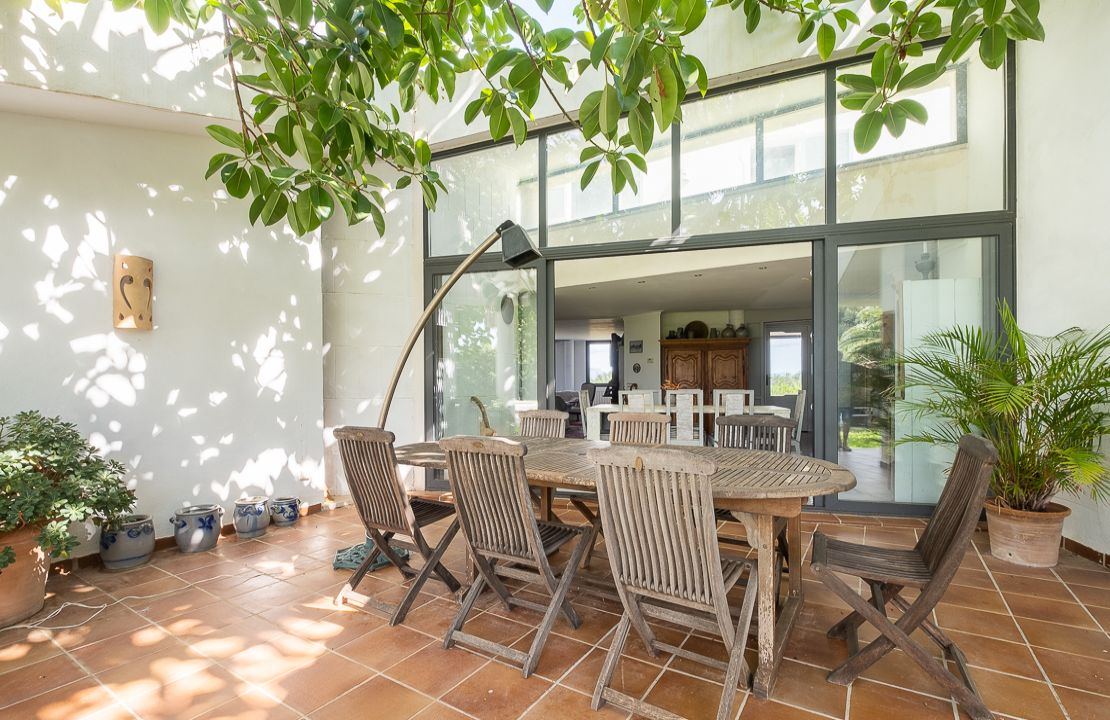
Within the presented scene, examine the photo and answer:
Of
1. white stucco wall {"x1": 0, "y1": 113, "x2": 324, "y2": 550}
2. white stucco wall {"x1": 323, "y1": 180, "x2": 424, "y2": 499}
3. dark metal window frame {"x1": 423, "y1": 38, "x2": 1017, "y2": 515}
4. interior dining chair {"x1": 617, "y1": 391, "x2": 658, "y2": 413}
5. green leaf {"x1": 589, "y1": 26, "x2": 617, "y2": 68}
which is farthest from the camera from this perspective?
interior dining chair {"x1": 617, "y1": 391, "x2": 658, "y2": 413}

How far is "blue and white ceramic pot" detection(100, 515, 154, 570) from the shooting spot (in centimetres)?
310

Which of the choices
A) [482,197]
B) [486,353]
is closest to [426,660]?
[486,353]

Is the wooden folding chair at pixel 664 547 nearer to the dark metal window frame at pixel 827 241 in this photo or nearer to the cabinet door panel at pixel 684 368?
the dark metal window frame at pixel 827 241

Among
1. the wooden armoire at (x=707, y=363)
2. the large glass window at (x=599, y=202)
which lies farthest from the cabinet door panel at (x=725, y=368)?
the large glass window at (x=599, y=202)

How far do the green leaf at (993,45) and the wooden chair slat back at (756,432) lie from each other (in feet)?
6.07

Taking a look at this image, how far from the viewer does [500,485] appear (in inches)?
84.0

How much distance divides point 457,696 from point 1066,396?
3719 millimetres

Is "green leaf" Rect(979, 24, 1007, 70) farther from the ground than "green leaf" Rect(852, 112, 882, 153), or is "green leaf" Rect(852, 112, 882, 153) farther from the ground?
"green leaf" Rect(979, 24, 1007, 70)

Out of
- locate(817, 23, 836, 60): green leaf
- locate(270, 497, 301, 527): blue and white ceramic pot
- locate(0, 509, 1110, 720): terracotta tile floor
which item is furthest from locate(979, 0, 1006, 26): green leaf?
locate(270, 497, 301, 527): blue and white ceramic pot

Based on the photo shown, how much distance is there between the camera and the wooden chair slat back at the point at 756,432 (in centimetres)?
305

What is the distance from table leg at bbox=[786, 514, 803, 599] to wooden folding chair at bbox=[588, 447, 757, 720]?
648 mm

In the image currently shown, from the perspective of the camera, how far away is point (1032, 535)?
9.92 ft

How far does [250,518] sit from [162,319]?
143 cm

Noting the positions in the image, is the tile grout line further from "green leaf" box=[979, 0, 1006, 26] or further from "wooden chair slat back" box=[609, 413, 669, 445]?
"green leaf" box=[979, 0, 1006, 26]
